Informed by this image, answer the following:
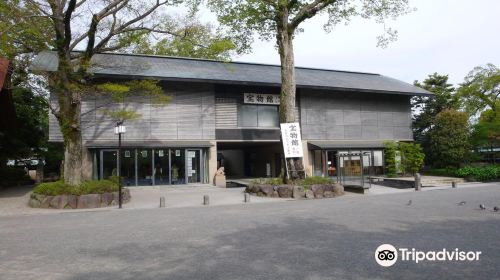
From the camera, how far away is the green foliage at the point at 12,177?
76.9ft

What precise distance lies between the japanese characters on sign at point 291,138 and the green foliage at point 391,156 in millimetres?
10788

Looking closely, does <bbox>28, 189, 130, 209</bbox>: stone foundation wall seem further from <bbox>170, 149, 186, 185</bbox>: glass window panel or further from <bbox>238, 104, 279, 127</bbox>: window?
<bbox>238, 104, 279, 127</bbox>: window

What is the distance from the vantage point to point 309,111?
24.5m

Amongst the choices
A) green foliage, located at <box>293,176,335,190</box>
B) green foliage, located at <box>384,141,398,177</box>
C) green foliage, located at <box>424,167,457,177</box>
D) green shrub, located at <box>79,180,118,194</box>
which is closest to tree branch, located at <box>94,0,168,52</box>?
green shrub, located at <box>79,180,118,194</box>

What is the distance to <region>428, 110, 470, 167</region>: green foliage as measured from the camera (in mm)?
25219

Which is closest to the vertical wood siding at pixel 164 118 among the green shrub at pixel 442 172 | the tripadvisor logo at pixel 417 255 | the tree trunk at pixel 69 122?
the tree trunk at pixel 69 122

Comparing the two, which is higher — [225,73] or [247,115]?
[225,73]

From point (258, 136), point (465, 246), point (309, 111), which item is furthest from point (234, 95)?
point (465, 246)

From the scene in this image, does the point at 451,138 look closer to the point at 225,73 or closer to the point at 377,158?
the point at 377,158

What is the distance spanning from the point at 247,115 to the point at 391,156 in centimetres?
1014

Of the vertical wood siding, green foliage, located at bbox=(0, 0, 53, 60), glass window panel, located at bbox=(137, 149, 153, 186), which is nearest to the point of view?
green foliage, located at bbox=(0, 0, 53, 60)

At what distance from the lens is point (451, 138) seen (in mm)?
25359

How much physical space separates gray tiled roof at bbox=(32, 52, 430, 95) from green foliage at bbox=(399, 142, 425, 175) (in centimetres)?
382

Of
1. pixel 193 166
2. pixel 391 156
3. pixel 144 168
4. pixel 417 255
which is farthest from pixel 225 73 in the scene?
pixel 417 255
